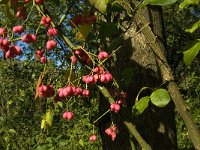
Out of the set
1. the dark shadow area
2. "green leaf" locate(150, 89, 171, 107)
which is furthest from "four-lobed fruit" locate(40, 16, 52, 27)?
the dark shadow area

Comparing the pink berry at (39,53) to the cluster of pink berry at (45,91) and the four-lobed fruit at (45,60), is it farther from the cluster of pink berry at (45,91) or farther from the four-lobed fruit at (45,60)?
the cluster of pink berry at (45,91)

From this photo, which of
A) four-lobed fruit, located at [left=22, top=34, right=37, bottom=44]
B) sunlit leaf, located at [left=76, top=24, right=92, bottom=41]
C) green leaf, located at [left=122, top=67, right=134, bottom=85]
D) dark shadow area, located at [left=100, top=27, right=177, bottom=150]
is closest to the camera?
four-lobed fruit, located at [left=22, top=34, right=37, bottom=44]

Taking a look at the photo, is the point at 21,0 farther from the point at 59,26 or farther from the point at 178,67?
the point at 178,67

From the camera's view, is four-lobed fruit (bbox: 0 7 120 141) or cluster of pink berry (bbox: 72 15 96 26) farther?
cluster of pink berry (bbox: 72 15 96 26)

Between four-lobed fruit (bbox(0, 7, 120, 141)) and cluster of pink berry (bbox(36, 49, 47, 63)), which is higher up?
cluster of pink berry (bbox(36, 49, 47, 63))

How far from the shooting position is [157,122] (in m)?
1.90

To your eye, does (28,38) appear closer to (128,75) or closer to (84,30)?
(84,30)

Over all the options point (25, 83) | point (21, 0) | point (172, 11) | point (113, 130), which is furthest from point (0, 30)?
point (172, 11)

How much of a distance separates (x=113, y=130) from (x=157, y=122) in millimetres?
402

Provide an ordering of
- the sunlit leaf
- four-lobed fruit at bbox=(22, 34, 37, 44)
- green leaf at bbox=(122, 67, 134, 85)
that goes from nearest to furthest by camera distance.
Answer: four-lobed fruit at bbox=(22, 34, 37, 44) → the sunlit leaf → green leaf at bbox=(122, 67, 134, 85)

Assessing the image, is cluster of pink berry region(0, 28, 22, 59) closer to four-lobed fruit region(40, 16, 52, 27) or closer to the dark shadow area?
four-lobed fruit region(40, 16, 52, 27)

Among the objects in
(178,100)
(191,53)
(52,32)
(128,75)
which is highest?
(52,32)

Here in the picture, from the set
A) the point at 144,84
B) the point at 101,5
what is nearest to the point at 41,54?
the point at 101,5

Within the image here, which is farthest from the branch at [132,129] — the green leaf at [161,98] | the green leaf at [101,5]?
the green leaf at [101,5]
